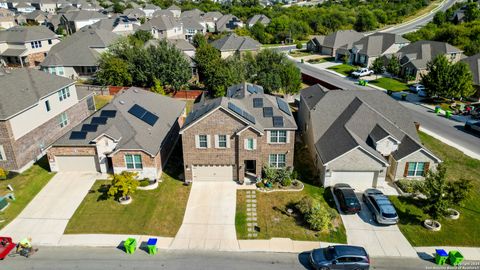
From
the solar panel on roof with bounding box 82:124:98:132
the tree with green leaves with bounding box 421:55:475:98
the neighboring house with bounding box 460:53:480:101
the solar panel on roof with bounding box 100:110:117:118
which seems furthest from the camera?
the neighboring house with bounding box 460:53:480:101

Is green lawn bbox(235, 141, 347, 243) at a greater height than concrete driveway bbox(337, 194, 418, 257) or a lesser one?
greater

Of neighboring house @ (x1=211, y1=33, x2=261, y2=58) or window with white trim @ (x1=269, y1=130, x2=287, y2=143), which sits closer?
window with white trim @ (x1=269, y1=130, x2=287, y2=143)

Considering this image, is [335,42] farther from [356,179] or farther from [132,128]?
[132,128]

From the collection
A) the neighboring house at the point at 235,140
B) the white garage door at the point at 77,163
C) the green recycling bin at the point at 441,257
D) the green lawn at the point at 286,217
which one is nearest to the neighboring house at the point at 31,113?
the white garage door at the point at 77,163

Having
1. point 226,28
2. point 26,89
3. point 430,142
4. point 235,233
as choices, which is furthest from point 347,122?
point 226,28

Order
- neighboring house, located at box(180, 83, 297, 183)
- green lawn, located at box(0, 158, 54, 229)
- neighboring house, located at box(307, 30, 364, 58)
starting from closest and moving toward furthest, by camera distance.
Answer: green lawn, located at box(0, 158, 54, 229) → neighboring house, located at box(180, 83, 297, 183) → neighboring house, located at box(307, 30, 364, 58)

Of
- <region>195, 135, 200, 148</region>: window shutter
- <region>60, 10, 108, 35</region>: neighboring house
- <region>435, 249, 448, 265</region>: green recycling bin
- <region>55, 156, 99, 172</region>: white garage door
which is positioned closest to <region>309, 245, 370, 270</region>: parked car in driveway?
<region>435, 249, 448, 265</region>: green recycling bin

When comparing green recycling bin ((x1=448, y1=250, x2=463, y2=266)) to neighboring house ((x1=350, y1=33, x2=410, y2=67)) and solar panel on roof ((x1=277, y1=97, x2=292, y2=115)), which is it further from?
neighboring house ((x1=350, y1=33, x2=410, y2=67))
